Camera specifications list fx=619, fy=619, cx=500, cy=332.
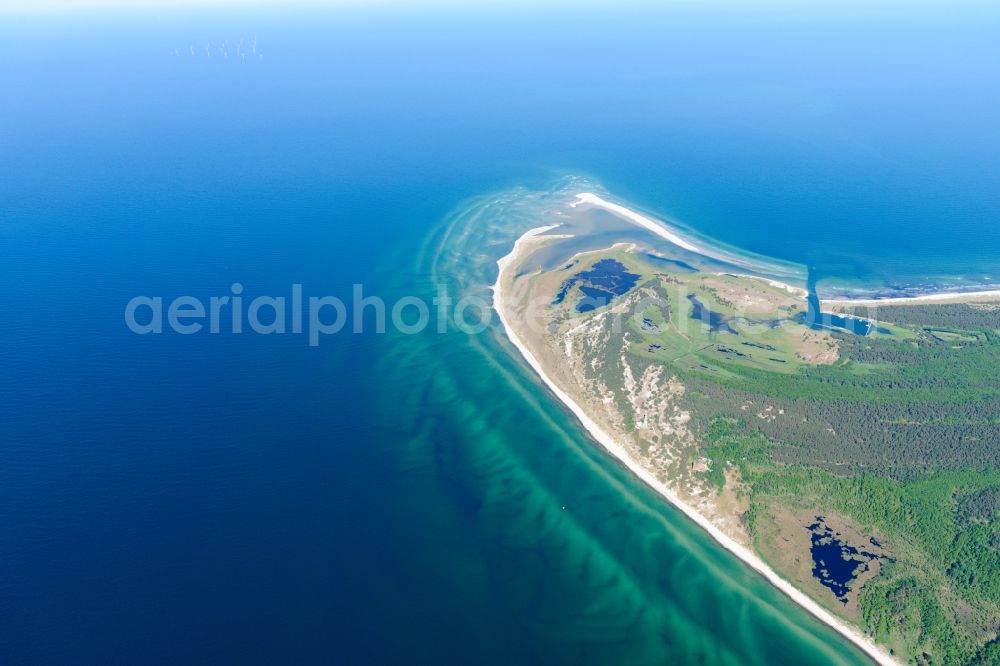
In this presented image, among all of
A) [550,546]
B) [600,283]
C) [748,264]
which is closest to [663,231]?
[748,264]

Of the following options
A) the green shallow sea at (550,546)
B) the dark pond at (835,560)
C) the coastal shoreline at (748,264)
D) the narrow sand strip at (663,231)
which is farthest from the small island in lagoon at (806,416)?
the green shallow sea at (550,546)

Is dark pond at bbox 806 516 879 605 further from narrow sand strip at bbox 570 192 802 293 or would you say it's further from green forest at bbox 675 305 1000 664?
narrow sand strip at bbox 570 192 802 293

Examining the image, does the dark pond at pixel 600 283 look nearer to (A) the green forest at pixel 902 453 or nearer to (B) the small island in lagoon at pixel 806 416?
→ (B) the small island in lagoon at pixel 806 416

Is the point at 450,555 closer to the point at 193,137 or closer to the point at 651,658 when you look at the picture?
the point at 651,658

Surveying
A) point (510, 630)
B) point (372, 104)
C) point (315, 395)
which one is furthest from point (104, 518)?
point (372, 104)

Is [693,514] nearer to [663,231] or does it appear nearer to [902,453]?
[902,453]

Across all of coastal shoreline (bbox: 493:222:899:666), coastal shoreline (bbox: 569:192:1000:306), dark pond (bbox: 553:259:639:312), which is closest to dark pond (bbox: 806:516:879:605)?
coastal shoreline (bbox: 493:222:899:666)
